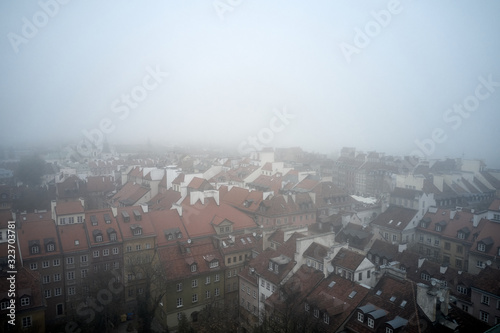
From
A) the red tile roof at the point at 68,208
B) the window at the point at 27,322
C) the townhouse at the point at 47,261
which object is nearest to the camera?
the window at the point at 27,322

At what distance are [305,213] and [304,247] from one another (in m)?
20.7

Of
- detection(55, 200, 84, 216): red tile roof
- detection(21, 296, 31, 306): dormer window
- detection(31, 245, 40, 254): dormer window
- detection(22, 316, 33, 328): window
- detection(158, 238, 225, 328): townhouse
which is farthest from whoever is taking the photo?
detection(55, 200, 84, 216): red tile roof

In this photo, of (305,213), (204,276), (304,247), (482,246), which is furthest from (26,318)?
(482,246)

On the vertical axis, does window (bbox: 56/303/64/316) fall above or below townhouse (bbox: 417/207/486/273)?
below

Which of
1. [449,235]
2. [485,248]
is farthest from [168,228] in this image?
[485,248]

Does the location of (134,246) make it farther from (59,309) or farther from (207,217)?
(207,217)

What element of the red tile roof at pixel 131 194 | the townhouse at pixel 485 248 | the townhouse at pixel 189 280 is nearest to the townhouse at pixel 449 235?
the townhouse at pixel 485 248

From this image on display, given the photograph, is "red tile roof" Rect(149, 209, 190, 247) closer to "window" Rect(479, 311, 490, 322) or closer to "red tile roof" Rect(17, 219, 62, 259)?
"red tile roof" Rect(17, 219, 62, 259)

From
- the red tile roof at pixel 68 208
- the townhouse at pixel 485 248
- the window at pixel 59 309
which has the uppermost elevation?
the red tile roof at pixel 68 208

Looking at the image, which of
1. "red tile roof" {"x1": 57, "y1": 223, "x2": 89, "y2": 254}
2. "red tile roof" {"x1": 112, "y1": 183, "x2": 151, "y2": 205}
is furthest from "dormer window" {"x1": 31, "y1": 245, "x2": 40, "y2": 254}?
"red tile roof" {"x1": 112, "y1": 183, "x2": 151, "y2": 205}

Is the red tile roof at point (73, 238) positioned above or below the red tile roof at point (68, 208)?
below

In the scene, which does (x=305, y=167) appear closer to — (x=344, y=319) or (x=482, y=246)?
(x=482, y=246)

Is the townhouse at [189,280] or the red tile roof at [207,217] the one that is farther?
the red tile roof at [207,217]

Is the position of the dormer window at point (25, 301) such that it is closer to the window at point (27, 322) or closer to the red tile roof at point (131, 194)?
the window at point (27, 322)
